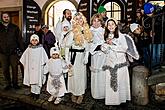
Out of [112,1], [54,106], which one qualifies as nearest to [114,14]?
[112,1]

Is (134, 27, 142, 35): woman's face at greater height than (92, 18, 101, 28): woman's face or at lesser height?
lesser

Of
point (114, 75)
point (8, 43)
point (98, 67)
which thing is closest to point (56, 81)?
point (98, 67)

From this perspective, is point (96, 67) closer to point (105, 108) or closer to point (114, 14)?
point (105, 108)

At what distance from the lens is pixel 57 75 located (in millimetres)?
6004

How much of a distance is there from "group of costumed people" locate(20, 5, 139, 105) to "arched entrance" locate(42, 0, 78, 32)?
257 inches

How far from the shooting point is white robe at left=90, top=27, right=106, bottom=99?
6016 mm

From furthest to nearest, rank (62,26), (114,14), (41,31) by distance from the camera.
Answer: (114,14)
(41,31)
(62,26)

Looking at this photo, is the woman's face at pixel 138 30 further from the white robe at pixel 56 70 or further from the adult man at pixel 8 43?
the adult man at pixel 8 43

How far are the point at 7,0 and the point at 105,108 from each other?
33.0 feet

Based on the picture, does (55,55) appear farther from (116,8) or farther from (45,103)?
(116,8)

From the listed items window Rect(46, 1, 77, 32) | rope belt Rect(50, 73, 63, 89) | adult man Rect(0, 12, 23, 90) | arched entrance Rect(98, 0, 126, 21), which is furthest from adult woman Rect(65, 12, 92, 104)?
window Rect(46, 1, 77, 32)

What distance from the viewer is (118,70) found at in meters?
5.62

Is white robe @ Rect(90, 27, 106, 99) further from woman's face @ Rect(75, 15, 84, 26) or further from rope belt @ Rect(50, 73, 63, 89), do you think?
rope belt @ Rect(50, 73, 63, 89)

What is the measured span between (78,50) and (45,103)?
1.37m
